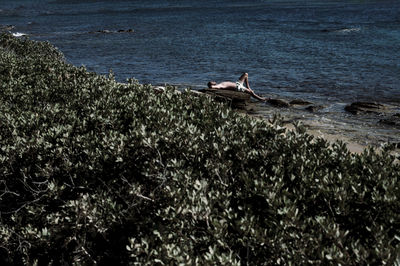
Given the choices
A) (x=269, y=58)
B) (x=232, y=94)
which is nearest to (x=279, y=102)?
(x=232, y=94)

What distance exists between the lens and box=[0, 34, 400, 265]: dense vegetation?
4.37 meters

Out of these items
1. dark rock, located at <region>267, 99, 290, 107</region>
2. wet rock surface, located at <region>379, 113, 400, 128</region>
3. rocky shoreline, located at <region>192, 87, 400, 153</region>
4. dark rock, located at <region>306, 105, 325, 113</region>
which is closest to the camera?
rocky shoreline, located at <region>192, 87, 400, 153</region>

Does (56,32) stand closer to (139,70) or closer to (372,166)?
(139,70)

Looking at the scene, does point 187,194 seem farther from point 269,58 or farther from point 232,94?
point 269,58

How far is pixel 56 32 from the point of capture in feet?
204

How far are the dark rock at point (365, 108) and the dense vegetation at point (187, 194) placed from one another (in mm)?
11442

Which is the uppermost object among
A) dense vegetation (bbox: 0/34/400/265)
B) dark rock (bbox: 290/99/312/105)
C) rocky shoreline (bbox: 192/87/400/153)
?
dense vegetation (bbox: 0/34/400/265)

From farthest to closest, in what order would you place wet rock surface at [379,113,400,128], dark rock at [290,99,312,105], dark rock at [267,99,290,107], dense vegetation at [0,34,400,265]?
dark rock at [290,99,312,105], dark rock at [267,99,290,107], wet rock surface at [379,113,400,128], dense vegetation at [0,34,400,265]

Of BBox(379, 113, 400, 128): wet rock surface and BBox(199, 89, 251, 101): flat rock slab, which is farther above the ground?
BBox(199, 89, 251, 101): flat rock slab

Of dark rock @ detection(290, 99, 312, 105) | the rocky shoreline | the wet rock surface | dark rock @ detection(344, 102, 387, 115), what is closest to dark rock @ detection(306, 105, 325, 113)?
the rocky shoreline

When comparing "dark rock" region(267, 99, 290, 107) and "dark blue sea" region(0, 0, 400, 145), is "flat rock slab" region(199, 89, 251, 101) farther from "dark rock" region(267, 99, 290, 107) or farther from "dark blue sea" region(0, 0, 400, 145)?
"dark blue sea" region(0, 0, 400, 145)

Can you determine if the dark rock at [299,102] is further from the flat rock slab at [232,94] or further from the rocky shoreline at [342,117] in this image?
the flat rock slab at [232,94]

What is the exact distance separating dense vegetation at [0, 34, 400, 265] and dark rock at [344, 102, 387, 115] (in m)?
11.4

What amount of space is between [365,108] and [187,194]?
15.5m
